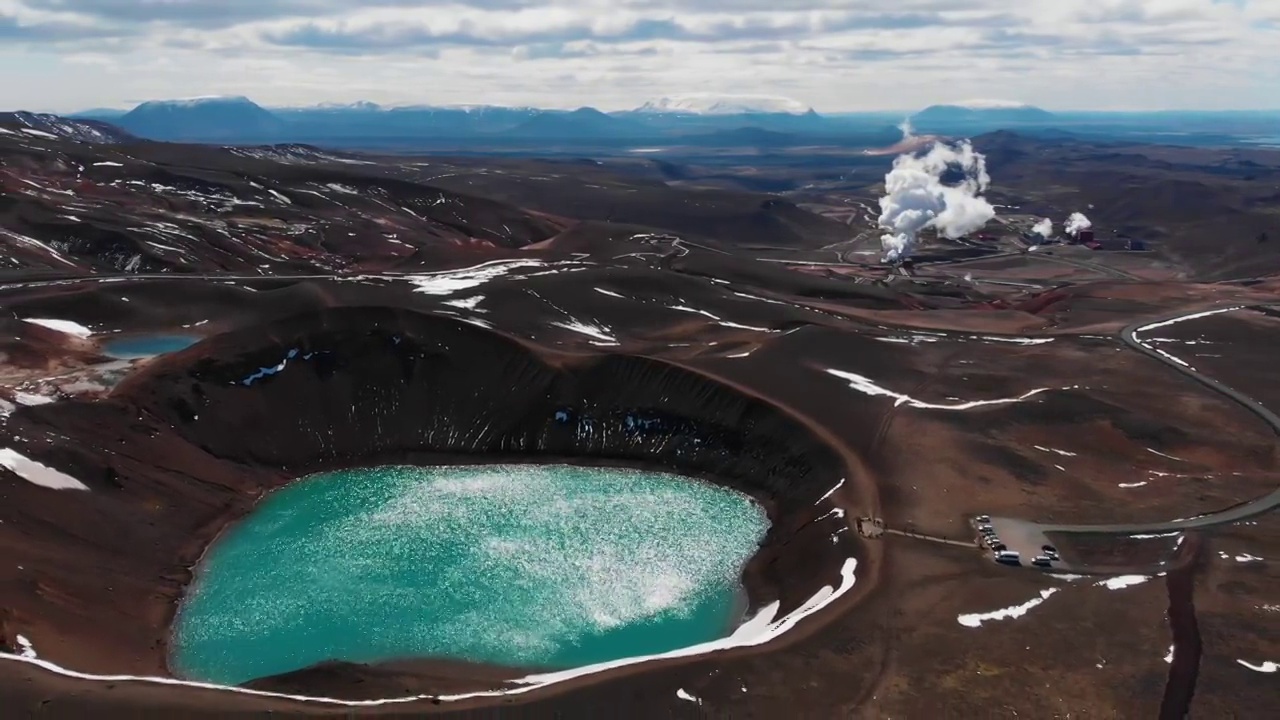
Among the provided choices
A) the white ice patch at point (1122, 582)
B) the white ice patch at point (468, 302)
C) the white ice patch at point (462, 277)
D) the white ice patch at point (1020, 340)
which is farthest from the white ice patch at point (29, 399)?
the white ice patch at point (1020, 340)

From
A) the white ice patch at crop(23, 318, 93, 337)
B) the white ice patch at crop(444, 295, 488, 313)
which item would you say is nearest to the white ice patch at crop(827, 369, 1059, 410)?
the white ice patch at crop(444, 295, 488, 313)

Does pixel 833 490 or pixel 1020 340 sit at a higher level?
pixel 1020 340

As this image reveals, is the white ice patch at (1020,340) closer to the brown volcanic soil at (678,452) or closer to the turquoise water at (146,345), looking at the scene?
the brown volcanic soil at (678,452)

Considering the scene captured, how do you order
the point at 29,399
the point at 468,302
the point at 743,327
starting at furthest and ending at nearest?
the point at 468,302 < the point at 743,327 < the point at 29,399

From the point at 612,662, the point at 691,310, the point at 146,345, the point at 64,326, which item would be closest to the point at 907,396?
the point at 691,310

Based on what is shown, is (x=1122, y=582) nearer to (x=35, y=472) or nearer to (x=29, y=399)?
(x=35, y=472)
